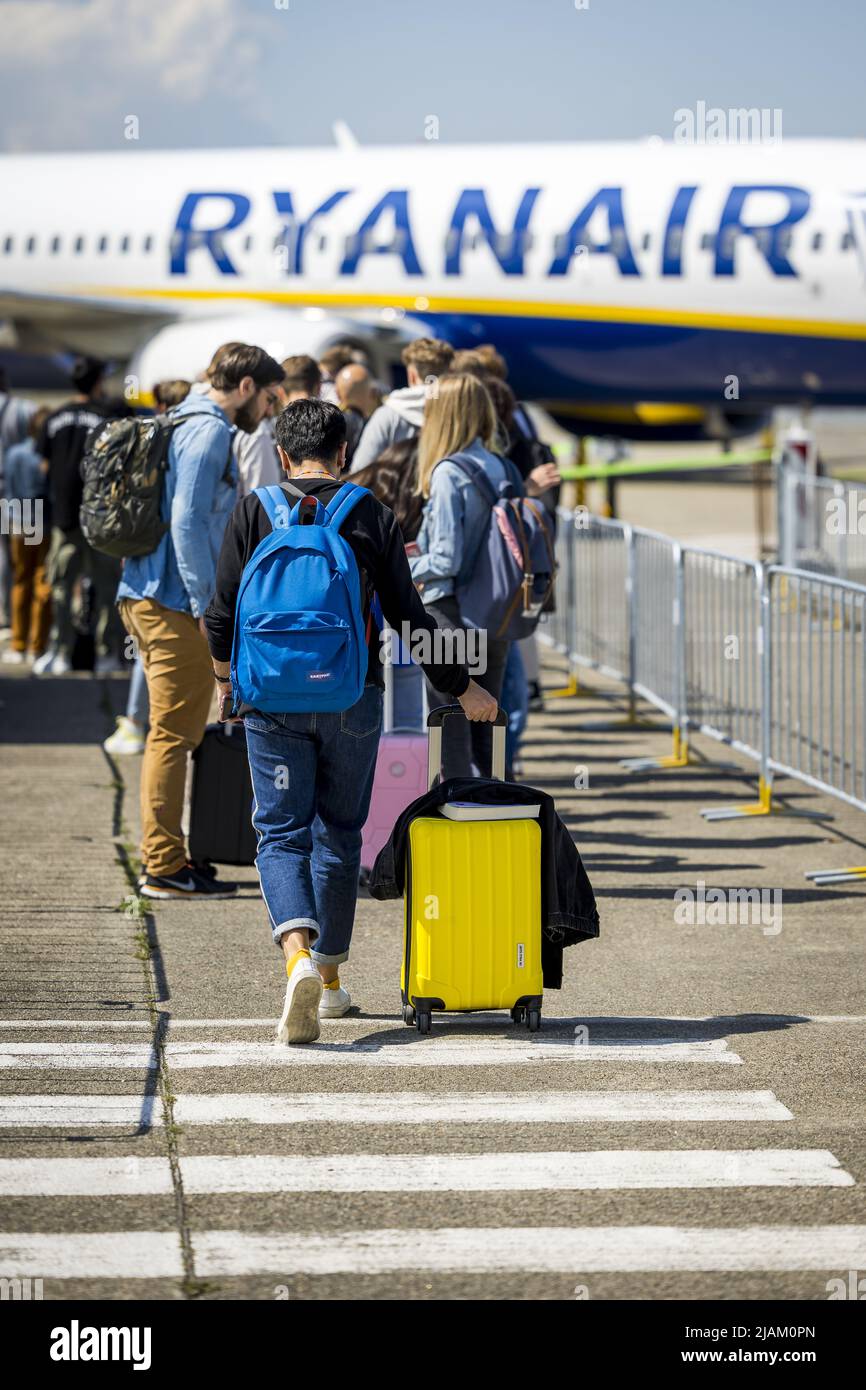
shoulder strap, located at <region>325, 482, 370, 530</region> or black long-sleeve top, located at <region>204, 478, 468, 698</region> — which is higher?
shoulder strap, located at <region>325, 482, 370, 530</region>

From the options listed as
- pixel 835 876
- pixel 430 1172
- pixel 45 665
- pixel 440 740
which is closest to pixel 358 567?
pixel 440 740

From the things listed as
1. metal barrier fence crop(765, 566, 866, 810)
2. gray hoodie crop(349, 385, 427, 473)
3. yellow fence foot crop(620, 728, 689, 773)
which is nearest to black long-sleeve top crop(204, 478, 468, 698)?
gray hoodie crop(349, 385, 427, 473)

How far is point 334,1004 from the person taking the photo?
578cm

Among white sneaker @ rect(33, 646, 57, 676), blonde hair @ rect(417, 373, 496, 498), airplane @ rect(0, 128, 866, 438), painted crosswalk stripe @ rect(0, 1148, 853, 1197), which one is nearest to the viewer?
painted crosswalk stripe @ rect(0, 1148, 853, 1197)

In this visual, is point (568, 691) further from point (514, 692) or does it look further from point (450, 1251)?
point (450, 1251)

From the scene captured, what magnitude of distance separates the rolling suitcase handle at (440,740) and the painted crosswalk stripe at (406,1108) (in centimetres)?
104

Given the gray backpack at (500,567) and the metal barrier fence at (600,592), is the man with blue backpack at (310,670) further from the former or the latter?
the metal barrier fence at (600,592)

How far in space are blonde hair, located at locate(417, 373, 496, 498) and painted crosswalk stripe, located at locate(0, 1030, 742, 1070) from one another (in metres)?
2.29

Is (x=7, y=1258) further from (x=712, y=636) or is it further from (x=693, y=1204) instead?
(x=712, y=636)

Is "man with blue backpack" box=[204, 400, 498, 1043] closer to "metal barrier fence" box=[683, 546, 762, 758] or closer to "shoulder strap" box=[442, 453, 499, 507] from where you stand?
"shoulder strap" box=[442, 453, 499, 507]

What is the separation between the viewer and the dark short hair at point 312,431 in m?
5.46

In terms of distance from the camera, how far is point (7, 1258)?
396cm

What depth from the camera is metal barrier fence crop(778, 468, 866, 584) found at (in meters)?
16.2
